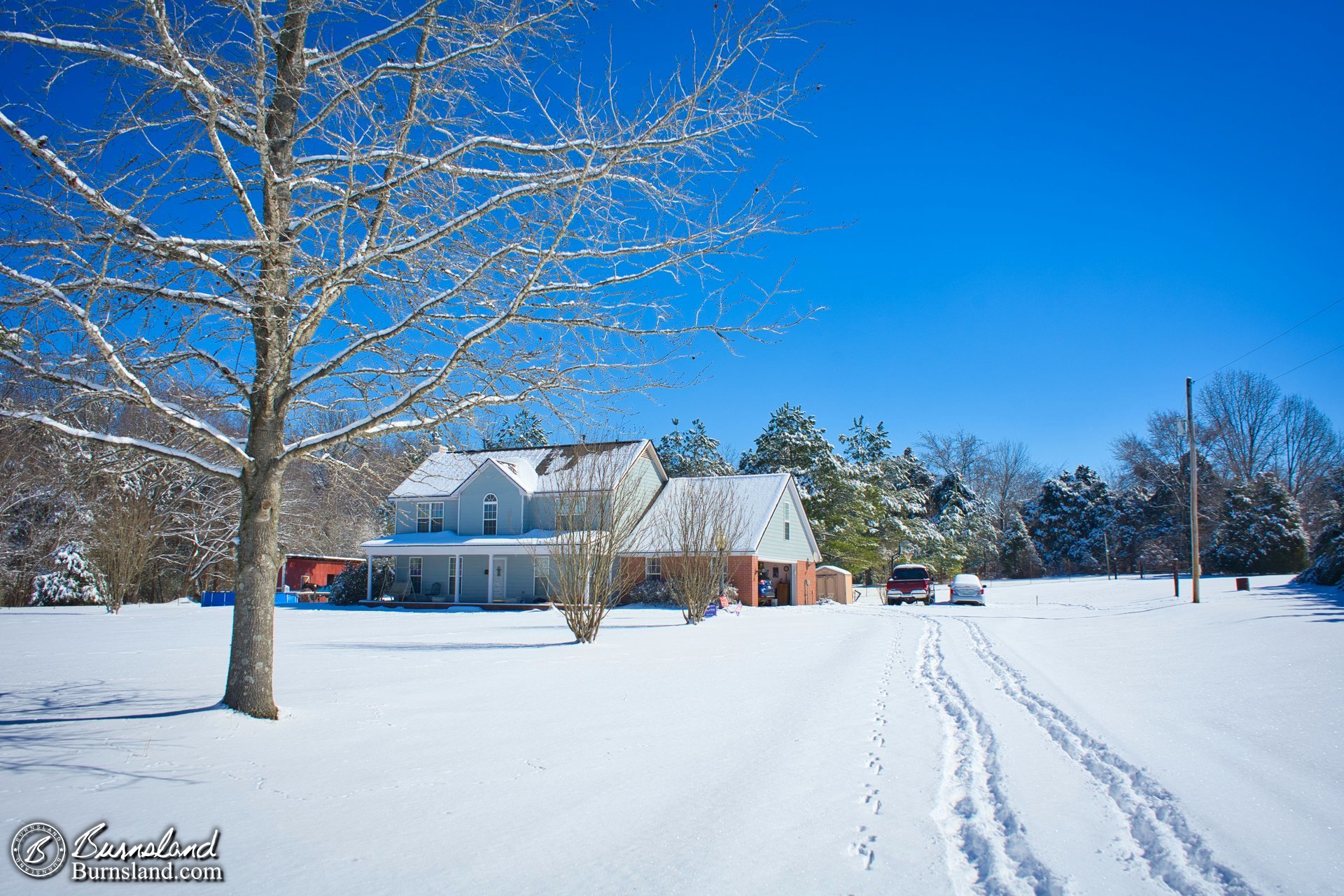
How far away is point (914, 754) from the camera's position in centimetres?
654

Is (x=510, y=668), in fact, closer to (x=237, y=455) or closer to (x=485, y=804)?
(x=237, y=455)

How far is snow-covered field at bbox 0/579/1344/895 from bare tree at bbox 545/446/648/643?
2.74 metres

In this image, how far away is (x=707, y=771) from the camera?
5.95 meters

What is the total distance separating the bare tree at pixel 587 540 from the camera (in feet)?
50.2

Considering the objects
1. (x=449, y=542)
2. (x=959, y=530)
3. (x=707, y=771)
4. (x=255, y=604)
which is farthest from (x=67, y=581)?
(x=959, y=530)

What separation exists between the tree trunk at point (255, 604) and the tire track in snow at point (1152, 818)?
6681 millimetres

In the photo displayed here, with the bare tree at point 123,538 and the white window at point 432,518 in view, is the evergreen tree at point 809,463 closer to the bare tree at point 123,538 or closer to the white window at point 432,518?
the white window at point 432,518

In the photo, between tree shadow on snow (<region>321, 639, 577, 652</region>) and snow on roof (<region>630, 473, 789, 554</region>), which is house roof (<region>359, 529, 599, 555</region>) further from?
tree shadow on snow (<region>321, 639, 577, 652</region>)

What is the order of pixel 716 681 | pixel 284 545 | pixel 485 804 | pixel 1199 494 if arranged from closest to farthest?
pixel 485 804
pixel 716 681
pixel 284 545
pixel 1199 494

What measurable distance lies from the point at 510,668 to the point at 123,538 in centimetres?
1993

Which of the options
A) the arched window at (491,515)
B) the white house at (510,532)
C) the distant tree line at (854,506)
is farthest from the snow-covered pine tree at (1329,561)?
the arched window at (491,515)

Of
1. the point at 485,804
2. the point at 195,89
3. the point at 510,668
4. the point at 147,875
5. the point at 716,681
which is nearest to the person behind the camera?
the point at 147,875

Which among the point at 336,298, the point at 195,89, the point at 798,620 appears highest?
the point at 195,89

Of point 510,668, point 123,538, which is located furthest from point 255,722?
point 123,538
